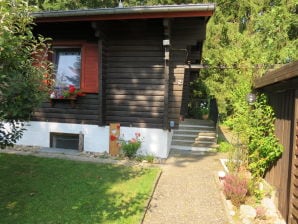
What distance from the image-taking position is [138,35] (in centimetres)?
855

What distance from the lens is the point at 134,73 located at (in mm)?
8625

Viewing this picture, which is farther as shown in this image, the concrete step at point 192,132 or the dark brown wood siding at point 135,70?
the concrete step at point 192,132

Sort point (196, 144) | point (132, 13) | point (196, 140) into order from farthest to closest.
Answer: point (196, 140)
point (196, 144)
point (132, 13)

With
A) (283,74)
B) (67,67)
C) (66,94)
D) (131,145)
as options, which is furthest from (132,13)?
(283,74)

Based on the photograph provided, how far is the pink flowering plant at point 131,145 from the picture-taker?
8.19 m

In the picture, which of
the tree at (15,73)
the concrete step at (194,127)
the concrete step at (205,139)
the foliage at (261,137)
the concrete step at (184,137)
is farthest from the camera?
the concrete step at (194,127)

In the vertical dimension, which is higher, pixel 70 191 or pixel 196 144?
pixel 196 144

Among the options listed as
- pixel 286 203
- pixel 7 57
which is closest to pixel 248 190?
pixel 286 203

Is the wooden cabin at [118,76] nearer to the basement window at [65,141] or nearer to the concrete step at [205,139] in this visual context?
the basement window at [65,141]

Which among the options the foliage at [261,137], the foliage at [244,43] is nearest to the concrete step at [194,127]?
the foliage at [244,43]

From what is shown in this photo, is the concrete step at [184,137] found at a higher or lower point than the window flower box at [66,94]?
lower

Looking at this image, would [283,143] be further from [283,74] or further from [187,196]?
[187,196]

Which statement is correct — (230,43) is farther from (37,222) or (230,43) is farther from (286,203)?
(37,222)

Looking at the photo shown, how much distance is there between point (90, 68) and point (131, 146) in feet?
8.40
